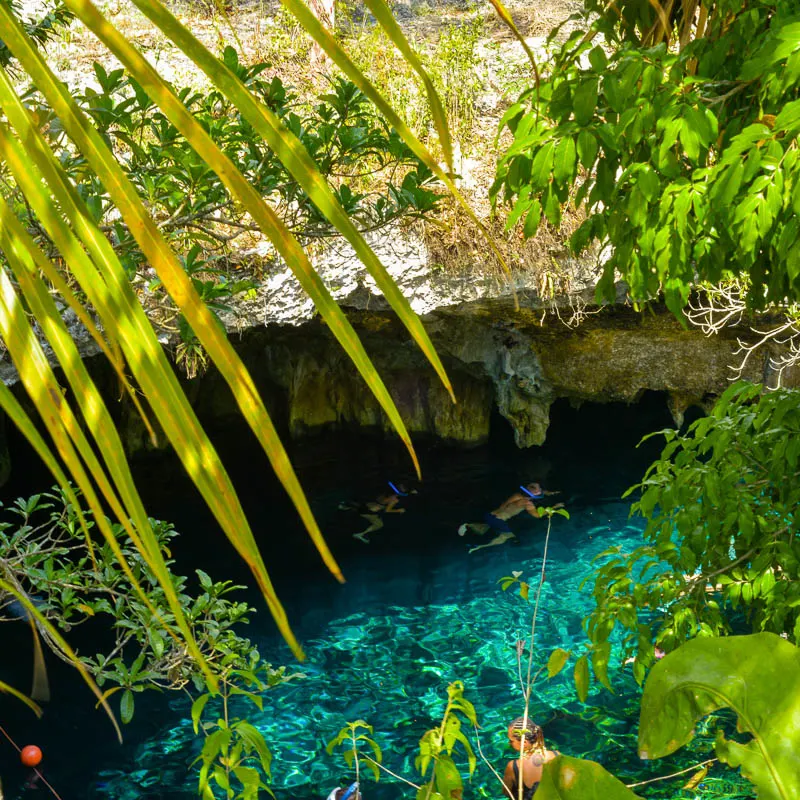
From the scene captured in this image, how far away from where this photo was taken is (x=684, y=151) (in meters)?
1.88

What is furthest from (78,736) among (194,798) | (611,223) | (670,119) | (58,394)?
(58,394)

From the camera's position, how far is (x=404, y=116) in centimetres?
657

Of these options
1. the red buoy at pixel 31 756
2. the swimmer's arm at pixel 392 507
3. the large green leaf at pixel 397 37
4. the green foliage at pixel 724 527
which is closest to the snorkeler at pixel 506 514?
the swimmer's arm at pixel 392 507

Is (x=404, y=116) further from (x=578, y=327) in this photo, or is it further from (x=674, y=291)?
(x=674, y=291)

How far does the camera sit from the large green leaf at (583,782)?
0.64m

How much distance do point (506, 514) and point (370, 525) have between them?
1297 millimetres

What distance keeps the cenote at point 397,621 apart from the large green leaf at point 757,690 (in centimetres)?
387

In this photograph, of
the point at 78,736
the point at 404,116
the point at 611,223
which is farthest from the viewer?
the point at 404,116

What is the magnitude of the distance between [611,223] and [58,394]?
1868mm

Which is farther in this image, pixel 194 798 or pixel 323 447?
pixel 323 447

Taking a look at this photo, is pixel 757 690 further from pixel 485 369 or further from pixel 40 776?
pixel 485 369

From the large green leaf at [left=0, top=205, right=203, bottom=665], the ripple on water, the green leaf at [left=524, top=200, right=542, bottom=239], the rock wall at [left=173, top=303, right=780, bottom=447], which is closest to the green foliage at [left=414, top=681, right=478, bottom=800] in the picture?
the green leaf at [left=524, top=200, right=542, bottom=239]

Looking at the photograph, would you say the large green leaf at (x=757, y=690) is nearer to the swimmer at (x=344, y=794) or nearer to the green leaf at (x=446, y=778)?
the green leaf at (x=446, y=778)

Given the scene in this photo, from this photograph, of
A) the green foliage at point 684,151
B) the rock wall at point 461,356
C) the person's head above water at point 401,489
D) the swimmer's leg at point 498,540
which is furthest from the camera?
the person's head above water at point 401,489
